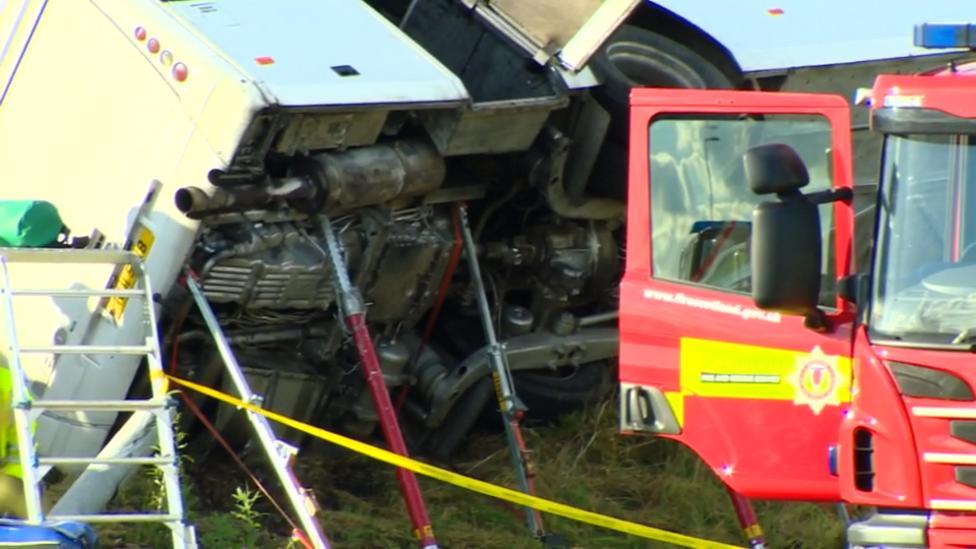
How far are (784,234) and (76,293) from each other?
9.67 ft

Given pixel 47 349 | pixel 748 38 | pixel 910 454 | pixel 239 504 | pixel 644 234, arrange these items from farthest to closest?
1. pixel 748 38
2. pixel 239 504
3. pixel 47 349
4. pixel 644 234
5. pixel 910 454

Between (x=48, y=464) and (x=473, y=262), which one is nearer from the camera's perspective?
(x=48, y=464)

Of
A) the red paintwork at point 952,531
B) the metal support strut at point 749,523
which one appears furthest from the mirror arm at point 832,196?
the metal support strut at point 749,523

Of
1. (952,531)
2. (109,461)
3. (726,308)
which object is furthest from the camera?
(109,461)

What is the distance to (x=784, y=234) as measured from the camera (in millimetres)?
5273

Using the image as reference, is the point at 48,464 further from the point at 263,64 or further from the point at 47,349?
the point at 263,64

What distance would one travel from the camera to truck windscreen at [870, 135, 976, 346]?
5.30 m

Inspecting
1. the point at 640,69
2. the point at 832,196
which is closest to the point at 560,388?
the point at 640,69

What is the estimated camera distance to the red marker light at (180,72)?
702 cm

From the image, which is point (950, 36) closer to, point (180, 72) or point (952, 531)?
point (952, 531)

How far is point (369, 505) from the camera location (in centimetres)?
809

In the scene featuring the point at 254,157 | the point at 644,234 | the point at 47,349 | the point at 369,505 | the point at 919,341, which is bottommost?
the point at 369,505

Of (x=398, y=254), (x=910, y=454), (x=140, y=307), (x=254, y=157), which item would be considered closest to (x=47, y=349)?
(x=140, y=307)

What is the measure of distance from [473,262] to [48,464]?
7.12ft
